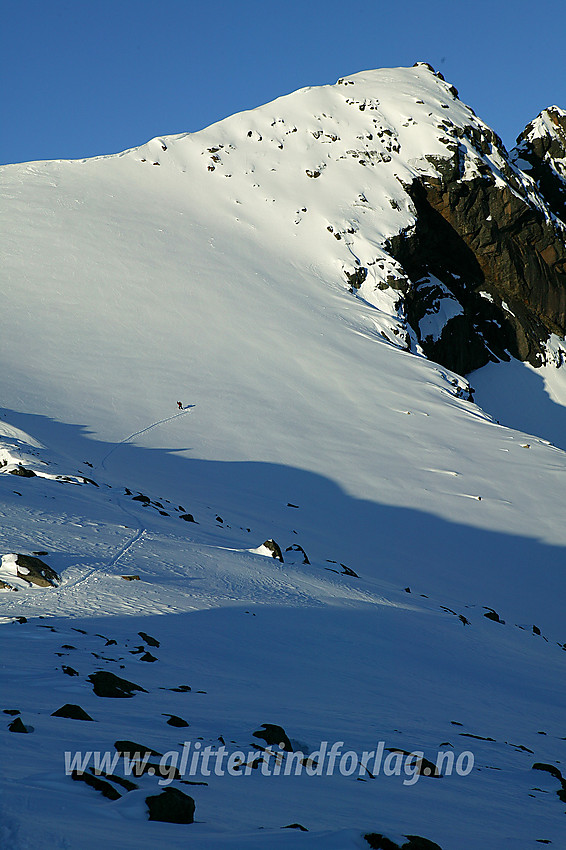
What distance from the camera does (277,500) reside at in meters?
17.7

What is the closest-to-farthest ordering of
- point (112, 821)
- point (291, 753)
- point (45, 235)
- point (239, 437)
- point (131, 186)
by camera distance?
point (112, 821) < point (291, 753) < point (239, 437) < point (45, 235) < point (131, 186)

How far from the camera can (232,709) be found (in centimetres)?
527

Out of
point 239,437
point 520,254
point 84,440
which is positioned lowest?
point 84,440

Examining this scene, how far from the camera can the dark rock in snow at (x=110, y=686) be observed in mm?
4996

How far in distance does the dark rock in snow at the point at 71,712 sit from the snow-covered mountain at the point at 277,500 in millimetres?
15

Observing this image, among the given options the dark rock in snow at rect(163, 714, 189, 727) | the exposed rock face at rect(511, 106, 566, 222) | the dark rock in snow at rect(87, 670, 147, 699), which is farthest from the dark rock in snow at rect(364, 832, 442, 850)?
the exposed rock face at rect(511, 106, 566, 222)

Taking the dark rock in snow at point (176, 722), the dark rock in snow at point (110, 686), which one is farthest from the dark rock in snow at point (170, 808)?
the dark rock in snow at point (110, 686)

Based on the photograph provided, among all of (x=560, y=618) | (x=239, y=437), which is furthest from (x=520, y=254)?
(x=560, y=618)

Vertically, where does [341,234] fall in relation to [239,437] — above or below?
above

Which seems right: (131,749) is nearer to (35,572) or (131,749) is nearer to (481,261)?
(35,572)

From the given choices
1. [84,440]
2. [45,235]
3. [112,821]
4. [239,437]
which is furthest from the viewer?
[45,235]

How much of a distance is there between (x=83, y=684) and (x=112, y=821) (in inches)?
97.4

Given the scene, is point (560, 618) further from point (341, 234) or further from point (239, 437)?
point (341, 234)

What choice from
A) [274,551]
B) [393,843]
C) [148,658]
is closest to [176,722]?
[148,658]
